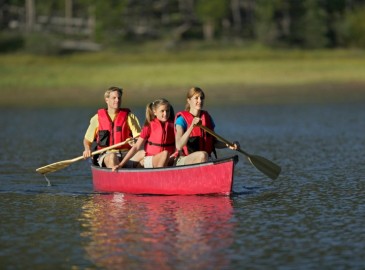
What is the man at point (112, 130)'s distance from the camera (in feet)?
55.5

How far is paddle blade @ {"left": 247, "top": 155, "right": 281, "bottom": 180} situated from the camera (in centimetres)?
1695

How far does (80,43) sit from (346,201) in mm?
55314

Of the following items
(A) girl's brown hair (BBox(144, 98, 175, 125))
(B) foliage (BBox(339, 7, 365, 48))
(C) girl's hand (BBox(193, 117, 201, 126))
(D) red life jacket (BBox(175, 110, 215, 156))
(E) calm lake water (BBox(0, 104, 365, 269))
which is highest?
(B) foliage (BBox(339, 7, 365, 48))

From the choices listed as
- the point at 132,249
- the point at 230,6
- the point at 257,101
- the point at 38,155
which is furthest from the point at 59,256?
the point at 230,6

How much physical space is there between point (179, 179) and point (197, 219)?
2053 millimetres

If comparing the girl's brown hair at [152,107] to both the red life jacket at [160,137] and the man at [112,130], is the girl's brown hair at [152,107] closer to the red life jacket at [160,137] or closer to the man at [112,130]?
the red life jacket at [160,137]

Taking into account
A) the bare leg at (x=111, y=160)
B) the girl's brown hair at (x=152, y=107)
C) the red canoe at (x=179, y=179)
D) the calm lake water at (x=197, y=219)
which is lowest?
the calm lake water at (x=197, y=219)

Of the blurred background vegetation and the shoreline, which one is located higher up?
the blurred background vegetation

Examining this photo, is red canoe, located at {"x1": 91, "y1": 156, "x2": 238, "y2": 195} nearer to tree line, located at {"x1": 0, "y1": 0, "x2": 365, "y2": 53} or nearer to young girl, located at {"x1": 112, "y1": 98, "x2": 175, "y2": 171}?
young girl, located at {"x1": 112, "y1": 98, "x2": 175, "y2": 171}

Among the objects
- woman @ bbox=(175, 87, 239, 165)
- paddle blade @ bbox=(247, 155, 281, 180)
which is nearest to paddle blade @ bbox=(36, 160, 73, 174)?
woman @ bbox=(175, 87, 239, 165)

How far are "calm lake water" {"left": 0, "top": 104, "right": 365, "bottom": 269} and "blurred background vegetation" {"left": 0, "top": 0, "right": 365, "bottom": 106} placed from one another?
863 inches

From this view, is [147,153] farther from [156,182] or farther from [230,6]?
[230,6]

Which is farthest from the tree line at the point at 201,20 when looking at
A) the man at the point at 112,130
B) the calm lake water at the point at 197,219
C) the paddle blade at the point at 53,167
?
the man at the point at 112,130

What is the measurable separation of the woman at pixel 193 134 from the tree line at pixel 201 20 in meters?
54.1
